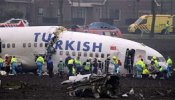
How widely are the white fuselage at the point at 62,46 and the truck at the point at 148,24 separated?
5009cm

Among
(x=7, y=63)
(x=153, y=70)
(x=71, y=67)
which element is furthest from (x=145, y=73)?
(x=7, y=63)

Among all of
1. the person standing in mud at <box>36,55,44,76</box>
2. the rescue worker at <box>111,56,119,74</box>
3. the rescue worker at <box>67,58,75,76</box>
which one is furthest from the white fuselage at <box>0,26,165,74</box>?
the rescue worker at <box>67,58,75,76</box>

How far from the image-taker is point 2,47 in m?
45.9

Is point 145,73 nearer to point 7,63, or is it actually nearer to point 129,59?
point 129,59

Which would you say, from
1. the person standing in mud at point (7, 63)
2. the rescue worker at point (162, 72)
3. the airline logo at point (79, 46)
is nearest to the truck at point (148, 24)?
the rescue worker at point (162, 72)

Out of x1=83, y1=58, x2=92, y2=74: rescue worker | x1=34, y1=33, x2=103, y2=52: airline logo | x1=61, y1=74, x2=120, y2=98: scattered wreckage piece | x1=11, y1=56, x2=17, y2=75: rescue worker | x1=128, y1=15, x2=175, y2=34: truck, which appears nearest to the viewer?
x1=61, y1=74, x2=120, y2=98: scattered wreckage piece

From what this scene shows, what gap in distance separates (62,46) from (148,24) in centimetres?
5401

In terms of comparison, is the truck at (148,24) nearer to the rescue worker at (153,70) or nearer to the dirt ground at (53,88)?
the rescue worker at (153,70)

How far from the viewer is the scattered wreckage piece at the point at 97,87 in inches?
1316

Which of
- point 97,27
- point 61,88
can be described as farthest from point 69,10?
point 61,88

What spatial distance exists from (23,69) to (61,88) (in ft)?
33.9

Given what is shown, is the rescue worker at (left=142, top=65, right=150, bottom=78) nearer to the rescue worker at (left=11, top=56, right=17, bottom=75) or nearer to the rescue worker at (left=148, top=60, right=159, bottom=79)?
the rescue worker at (left=148, top=60, right=159, bottom=79)

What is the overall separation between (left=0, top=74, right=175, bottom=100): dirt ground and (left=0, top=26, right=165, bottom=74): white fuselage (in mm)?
2257

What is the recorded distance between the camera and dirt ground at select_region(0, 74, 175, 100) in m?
32.9
